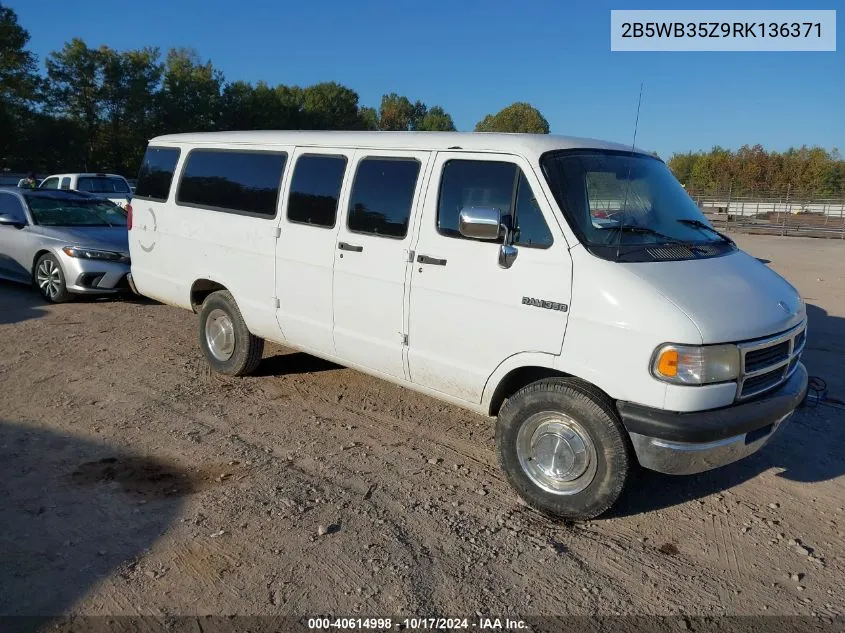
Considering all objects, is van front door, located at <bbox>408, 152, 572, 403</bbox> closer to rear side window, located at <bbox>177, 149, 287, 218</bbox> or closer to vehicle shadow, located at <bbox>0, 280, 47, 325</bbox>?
rear side window, located at <bbox>177, 149, 287, 218</bbox>

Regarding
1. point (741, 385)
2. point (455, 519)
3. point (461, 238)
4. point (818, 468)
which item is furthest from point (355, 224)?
point (818, 468)

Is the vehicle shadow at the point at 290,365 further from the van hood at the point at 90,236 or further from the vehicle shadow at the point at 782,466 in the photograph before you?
the van hood at the point at 90,236

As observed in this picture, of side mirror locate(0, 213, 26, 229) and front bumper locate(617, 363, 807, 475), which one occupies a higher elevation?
side mirror locate(0, 213, 26, 229)

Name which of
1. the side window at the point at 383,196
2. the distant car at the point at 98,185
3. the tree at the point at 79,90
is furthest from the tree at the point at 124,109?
the side window at the point at 383,196

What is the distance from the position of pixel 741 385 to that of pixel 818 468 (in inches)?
67.5

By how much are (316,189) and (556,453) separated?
9.22 feet

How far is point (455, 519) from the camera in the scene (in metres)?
3.97

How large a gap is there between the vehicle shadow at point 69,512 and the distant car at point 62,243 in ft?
15.1

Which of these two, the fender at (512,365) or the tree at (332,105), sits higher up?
the tree at (332,105)

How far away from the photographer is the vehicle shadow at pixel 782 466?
4.38 meters

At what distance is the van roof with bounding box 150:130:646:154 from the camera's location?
4277 millimetres

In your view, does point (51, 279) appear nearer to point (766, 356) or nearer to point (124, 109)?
point (766, 356)

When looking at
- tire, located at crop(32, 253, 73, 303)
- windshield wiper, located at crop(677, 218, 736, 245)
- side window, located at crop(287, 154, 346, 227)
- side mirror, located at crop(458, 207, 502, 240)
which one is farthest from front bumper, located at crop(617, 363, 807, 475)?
tire, located at crop(32, 253, 73, 303)

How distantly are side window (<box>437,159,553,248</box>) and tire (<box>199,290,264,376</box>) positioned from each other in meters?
2.55
